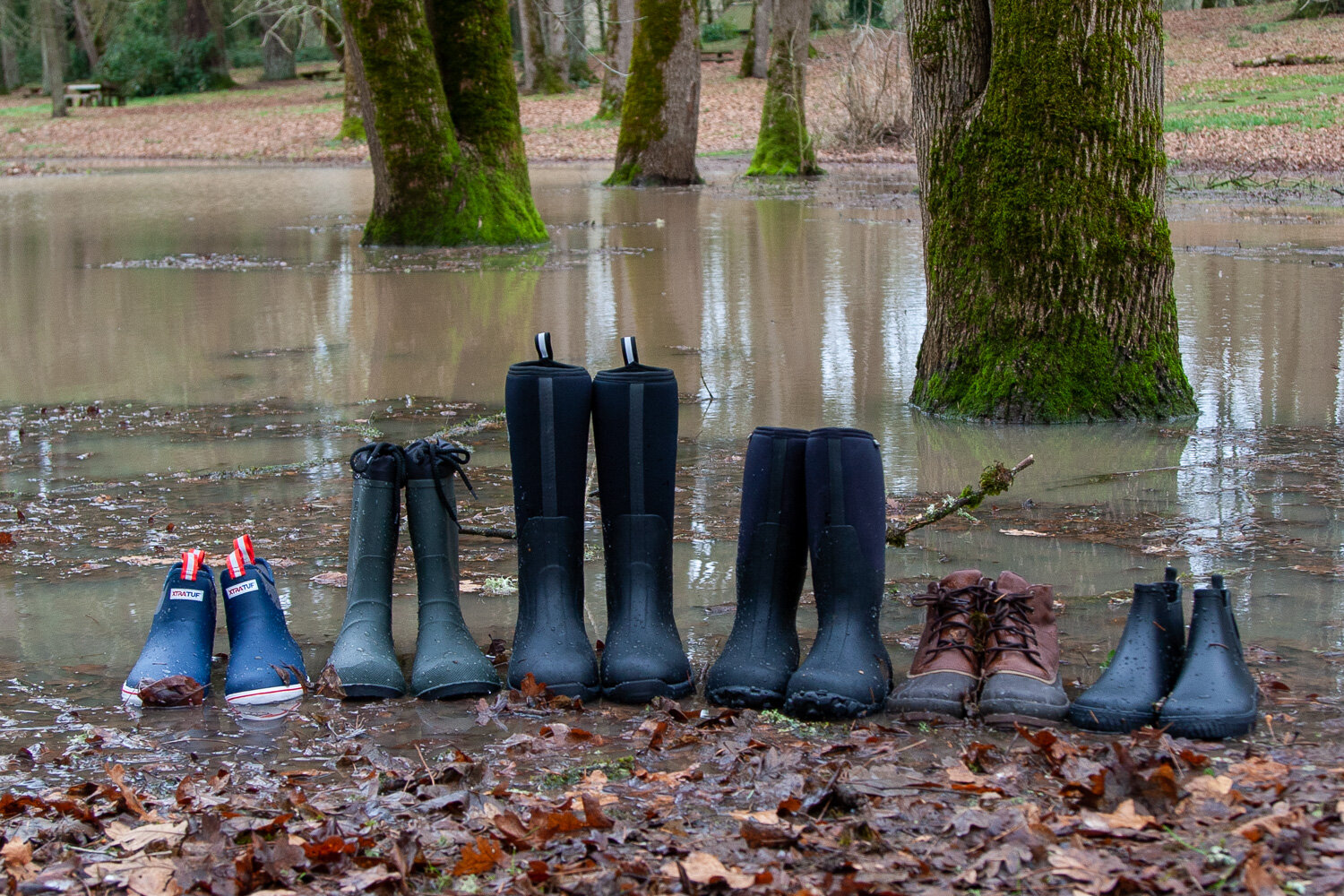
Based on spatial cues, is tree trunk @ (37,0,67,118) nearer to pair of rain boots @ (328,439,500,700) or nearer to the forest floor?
the forest floor

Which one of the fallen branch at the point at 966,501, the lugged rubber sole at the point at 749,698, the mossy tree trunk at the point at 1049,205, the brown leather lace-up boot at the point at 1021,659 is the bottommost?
the lugged rubber sole at the point at 749,698

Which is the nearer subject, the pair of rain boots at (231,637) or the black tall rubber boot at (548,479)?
the pair of rain boots at (231,637)

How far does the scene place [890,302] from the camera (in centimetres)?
897

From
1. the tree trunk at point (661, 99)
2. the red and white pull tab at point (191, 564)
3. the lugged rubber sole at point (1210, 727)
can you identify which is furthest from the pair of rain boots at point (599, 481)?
the tree trunk at point (661, 99)

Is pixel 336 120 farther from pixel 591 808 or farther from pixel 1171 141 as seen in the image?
pixel 591 808

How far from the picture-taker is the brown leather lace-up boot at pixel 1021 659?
9.25 feet

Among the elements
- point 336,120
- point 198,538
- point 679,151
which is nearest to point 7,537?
point 198,538

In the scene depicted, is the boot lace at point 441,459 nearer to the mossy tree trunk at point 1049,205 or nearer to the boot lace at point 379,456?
the boot lace at point 379,456

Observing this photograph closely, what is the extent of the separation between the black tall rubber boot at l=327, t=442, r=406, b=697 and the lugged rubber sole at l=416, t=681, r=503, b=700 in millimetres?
108

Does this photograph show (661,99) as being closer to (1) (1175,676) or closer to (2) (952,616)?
(2) (952,616)

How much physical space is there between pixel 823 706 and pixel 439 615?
107cm

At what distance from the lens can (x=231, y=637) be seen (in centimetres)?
324

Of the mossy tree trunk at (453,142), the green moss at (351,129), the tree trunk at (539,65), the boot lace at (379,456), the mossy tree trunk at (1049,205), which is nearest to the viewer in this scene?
the boot lace at (379,456)

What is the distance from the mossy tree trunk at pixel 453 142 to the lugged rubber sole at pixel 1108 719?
10.1 metres
